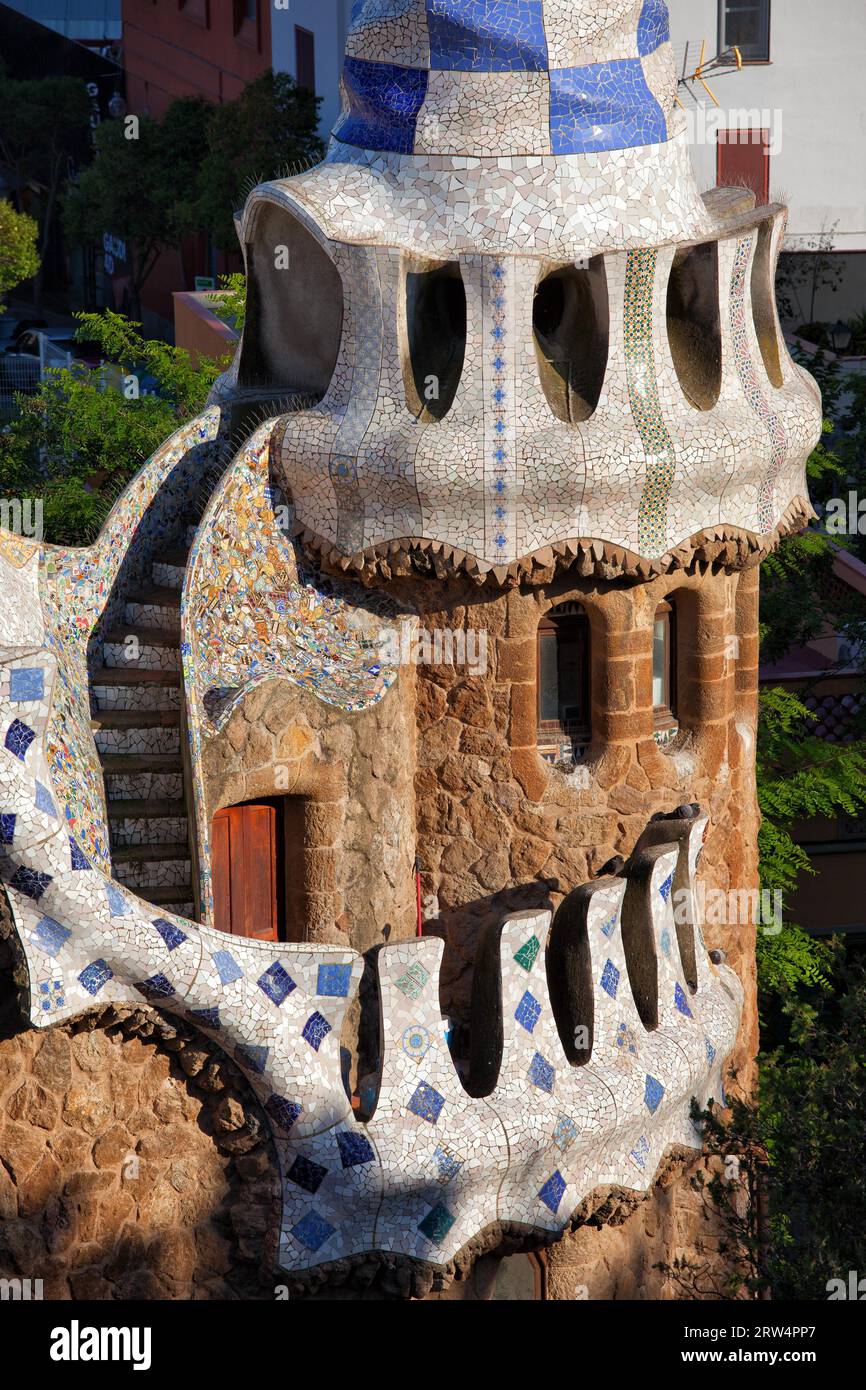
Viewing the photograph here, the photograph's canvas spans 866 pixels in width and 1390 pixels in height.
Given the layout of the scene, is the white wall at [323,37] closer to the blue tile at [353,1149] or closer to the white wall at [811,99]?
the white wall at [811,99]

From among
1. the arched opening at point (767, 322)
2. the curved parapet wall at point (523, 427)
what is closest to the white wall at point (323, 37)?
the arched opening at point (767, 322)

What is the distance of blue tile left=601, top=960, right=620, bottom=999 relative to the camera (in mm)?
14031

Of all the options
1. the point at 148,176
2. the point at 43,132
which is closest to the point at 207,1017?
the point at 148,176

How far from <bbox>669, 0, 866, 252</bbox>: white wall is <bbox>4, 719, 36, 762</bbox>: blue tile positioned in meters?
23.2

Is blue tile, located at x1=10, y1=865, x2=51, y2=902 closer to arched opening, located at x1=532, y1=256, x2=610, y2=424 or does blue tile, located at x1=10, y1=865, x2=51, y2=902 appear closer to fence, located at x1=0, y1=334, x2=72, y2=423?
arched opening, located at x1=532, y1=256, x2=610, y2=424

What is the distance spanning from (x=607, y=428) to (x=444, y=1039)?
3489 mm

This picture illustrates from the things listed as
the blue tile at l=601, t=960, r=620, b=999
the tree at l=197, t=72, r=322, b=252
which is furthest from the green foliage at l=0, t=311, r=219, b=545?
the tree at l=197, t=72, r=322, b=252

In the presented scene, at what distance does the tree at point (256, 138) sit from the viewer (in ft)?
121

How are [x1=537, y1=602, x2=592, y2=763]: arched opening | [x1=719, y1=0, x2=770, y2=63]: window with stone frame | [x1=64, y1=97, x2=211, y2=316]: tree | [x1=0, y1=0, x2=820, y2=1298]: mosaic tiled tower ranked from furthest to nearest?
[x1=64, y1=97, x2=211, y2=316]: tree → [x1=719, y1=0, x2=770, y2=63]: window with stone frame → [x1=537, y1=602, x2=592, y2=763]: arched opening → [x1=0, y1=0, x2=820, y2=1298]: mosaic tiled tower

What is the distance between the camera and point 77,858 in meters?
12.0

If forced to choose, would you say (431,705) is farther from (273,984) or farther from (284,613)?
(273,984)

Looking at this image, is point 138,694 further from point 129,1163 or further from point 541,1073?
point 541,1073

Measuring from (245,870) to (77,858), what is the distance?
230cm
